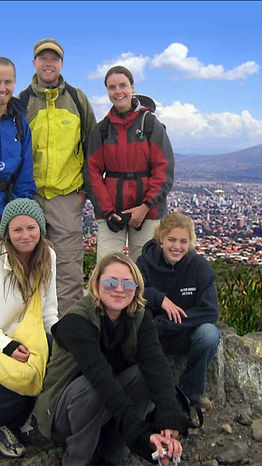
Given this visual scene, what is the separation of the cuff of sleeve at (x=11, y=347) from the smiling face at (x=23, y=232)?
59 cm

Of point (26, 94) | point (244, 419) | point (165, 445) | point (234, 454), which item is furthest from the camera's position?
point (26, 94)

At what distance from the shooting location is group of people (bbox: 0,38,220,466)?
300 centimetres

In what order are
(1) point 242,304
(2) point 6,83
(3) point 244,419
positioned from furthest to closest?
(1) point 242,304 → (2) point 6,83 → (3) point 244,419

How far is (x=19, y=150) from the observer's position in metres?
4.41

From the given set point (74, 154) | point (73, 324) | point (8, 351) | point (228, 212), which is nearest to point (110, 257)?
point (73, 324)

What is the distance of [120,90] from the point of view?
4.57 metres

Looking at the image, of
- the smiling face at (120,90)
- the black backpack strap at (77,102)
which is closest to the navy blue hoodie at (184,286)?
the smiling face at (120,90)

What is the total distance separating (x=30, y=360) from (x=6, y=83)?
7.47ft

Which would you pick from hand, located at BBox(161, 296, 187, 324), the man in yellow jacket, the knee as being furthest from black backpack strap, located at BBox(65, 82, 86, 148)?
the knee

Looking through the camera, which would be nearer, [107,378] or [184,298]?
[107,378]

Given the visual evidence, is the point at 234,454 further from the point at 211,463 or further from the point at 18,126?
the point at 18,126

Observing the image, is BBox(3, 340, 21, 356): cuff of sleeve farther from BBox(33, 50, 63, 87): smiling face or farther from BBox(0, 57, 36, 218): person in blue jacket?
BBox(33, 50, 63, 87): smiling face

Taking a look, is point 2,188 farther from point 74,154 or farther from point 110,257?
point 110,257

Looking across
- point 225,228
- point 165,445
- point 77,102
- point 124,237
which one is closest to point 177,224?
point 124,237
